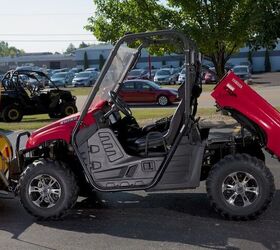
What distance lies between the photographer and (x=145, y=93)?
2853 centimetres

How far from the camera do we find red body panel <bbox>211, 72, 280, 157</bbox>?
5809mm

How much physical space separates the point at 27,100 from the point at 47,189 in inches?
602

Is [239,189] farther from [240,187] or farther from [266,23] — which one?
[266,23]

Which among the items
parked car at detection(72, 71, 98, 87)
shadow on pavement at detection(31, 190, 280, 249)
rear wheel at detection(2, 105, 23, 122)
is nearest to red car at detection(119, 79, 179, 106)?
rear wheel at detection(2, 105, 23, 122)

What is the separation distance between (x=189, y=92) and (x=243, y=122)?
2.35 ft

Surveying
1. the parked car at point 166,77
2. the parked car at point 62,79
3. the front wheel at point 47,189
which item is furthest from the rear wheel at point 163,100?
the parked car at point 62,79

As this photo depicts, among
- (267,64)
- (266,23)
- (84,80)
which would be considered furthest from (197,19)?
(267,64)

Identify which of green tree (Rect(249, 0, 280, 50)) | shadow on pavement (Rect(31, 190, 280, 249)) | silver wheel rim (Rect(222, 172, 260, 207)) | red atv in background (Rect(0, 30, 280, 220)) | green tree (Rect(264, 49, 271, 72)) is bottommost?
green tree (Rect(264, 49, 271, 72))

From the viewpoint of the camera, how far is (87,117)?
6.02 metres

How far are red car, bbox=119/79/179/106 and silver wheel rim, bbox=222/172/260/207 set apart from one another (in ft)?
71.9

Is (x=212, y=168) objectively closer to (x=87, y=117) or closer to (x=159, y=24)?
(x=87, y=117)

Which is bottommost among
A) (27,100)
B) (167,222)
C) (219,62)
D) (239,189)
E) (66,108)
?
(66,108)

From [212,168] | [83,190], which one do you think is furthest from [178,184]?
[83,190]

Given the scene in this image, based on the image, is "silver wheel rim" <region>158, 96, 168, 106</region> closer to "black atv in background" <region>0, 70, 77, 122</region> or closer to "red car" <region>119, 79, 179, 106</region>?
"red car" <region>119, 79, 179, 106</region>
